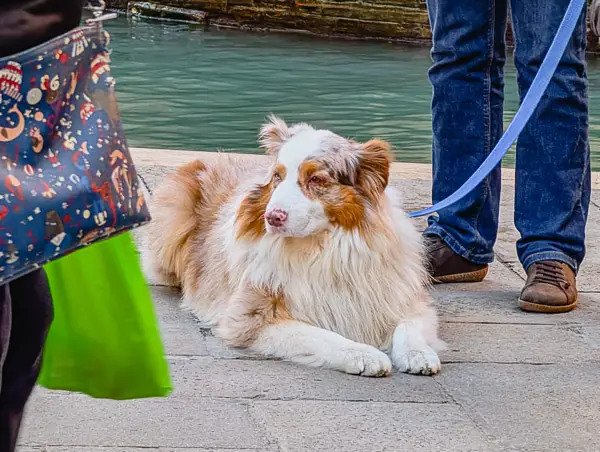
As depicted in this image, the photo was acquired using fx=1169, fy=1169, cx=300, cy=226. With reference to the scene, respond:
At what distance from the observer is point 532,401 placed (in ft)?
11.9

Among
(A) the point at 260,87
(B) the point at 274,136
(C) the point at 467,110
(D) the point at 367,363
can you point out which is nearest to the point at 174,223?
(B) the point at 274,136

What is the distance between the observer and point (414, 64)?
64.2 ft

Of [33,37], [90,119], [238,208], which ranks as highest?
[33,37]

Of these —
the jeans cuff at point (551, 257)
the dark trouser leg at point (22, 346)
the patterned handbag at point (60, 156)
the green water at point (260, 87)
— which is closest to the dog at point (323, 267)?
the jeans cuff at point (551, 257)

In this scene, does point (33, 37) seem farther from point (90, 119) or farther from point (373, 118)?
point (373, 118)

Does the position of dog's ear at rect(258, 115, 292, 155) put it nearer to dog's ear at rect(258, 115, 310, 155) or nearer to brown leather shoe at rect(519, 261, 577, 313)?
dog's ear at rect(258, 115, 310, 155)

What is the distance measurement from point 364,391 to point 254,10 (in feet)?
70.9

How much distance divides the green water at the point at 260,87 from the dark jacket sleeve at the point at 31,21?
9.00 metres

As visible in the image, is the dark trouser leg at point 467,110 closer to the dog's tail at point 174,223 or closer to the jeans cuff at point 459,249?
the jeans cuff at point 459,249

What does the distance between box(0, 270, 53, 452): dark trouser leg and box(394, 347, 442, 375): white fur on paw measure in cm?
186

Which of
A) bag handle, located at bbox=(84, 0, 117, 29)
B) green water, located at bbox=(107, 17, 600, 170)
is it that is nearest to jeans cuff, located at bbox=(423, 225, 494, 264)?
bag handle, located at bbox=(84, 0, 117, 29)

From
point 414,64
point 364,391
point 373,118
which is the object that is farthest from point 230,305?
point 414,64

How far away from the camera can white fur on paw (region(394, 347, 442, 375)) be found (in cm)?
390

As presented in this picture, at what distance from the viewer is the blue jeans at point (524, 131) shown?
465cm
